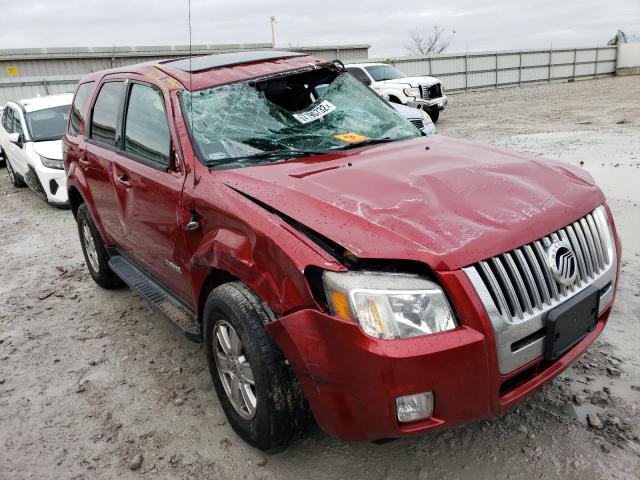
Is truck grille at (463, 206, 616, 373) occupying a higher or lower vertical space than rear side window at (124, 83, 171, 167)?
lower

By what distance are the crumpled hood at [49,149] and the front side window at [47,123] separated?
19 centimetres

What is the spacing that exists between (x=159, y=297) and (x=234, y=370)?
1.09m

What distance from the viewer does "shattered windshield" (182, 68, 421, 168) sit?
293 cm

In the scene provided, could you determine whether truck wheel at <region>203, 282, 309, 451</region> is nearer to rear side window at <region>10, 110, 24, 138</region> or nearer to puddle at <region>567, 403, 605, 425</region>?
puddle at <region>567, 403, 605, 425</region>

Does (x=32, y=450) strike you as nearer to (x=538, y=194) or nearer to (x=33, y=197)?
(x=538, y=194)

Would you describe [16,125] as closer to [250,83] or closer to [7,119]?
[7,119]

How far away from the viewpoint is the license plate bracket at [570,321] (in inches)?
80.8

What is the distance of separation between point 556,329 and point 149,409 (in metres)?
2.19

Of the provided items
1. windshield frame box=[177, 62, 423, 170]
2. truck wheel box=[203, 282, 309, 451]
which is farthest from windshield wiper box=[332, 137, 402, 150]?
truck wheel box=[203, 282, 309, 451]

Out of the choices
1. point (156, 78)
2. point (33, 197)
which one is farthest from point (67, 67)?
point (156, 78)

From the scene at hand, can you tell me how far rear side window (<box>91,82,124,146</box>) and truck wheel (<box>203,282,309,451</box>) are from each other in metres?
1.87

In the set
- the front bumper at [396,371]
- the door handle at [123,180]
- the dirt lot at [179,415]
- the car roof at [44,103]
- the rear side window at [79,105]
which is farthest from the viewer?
the car roof at [44,103]

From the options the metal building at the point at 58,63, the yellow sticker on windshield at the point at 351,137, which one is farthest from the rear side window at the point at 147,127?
the metal building at the point at 58,63

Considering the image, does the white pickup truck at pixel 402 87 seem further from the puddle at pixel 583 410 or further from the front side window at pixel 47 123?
the puddle at pixel 583 410
